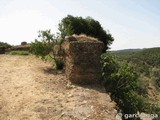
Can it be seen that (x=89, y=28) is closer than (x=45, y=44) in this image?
No

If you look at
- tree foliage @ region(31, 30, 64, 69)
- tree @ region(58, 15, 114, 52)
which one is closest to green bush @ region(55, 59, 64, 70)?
tree foliage @ region(31, 30, 64, 69)

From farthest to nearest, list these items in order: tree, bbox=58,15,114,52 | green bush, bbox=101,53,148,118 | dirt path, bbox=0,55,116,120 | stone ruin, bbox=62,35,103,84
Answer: tree, bbox=58,15,114,52 < green bush, bbox=101,53,148,118 < stone ruin, bbox=62,35,103,84 < dirt path, bbox=0,55,116,120

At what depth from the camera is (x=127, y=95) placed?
859cm

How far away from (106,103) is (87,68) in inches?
77.4

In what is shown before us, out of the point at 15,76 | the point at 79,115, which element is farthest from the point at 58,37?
the point at 79,115

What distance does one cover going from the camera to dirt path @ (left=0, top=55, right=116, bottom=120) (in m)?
5.83

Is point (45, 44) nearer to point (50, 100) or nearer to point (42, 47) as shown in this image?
point (42, 47)

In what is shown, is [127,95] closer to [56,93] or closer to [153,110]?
[153,110]

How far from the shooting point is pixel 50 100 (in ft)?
22.3

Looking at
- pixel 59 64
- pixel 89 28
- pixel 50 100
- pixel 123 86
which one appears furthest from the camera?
pixel 89 28

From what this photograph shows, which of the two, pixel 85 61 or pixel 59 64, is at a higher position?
pixel 85 61

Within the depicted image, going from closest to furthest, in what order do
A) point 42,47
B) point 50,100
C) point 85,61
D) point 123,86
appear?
point 50,100, point 85,61, point 123,86, point 42,47

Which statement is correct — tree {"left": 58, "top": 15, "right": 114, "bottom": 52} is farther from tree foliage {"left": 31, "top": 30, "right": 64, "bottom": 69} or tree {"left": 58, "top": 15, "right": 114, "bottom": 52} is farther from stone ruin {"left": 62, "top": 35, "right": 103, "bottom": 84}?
stone ruin {"left": 62, "top": 35, "right": 103, "bottom": 84}

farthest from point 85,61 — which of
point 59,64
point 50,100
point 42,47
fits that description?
point 42,47
